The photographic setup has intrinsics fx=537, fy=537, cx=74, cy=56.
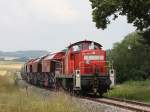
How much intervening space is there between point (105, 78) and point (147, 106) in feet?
28.4

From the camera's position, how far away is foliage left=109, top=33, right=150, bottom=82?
70938mm

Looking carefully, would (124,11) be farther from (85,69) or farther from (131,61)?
(131,61)

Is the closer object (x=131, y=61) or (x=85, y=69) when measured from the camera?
(x=85, y=69)

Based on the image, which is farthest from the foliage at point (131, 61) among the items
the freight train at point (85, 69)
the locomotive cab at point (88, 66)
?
the locomotive cab at point (88, 66)

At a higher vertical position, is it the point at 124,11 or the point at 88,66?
the point at 124,11

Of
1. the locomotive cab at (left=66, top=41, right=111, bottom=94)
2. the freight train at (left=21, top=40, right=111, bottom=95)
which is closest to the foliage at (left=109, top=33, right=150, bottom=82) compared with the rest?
the freight train at (left=21, top=40, right=111, bottom=95)

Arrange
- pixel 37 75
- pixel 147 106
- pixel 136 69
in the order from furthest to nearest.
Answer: pixel 136 69
pixel 37 75
pixel 147 106

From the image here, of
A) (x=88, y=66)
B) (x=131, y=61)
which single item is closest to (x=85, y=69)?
(x=88, y=66)

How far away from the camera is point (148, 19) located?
3422cm

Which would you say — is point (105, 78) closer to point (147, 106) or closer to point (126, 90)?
point (126, 90)

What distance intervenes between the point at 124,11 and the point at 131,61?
41083 millimetres

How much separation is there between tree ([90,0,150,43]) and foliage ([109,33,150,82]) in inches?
1229

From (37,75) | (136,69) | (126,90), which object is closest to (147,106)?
(126,90)

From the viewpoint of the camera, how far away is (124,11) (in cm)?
3372
